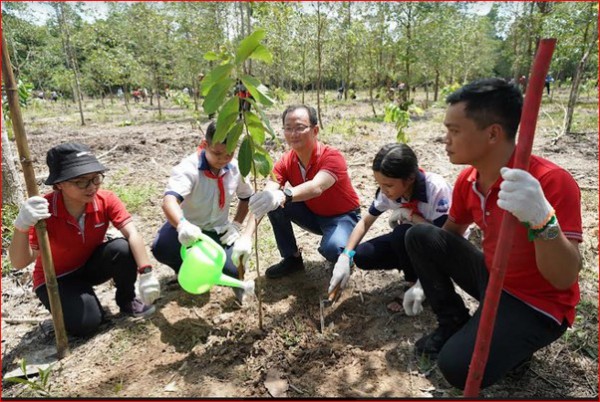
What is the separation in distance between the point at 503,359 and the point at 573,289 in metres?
0.39

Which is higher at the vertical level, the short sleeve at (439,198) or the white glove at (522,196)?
the white glove at (522,196)

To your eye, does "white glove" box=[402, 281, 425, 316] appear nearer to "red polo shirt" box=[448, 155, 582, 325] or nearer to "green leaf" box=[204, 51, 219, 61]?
"red polo shirt" box=[448, 155, 582, 325]

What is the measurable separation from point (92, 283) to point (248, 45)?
1.78 m

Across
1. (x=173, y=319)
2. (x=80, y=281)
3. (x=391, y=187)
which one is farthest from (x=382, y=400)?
(x=80, y=281)

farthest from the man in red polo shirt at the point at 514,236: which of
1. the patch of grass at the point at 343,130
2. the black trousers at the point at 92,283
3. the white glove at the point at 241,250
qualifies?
the patch of grass at the point at 343,130

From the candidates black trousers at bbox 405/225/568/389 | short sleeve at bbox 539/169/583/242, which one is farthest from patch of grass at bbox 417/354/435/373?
short sleeve at bbox 539/169/583/242

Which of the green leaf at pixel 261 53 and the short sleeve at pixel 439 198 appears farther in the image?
the short sleeve at pixel 439 198

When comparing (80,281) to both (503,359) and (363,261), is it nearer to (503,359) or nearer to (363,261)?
(363,261)

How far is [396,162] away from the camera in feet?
6.62

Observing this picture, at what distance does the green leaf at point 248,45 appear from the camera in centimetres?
147

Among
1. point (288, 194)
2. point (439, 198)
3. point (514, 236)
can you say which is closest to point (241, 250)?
point (288, 194)

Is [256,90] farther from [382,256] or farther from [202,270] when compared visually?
[382,256]

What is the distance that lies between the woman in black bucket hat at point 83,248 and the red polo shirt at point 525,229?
5.66 feet

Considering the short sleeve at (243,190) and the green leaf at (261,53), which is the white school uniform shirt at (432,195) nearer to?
the short sleeve at (243,190)
